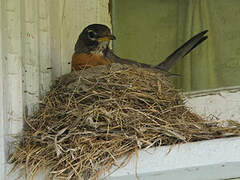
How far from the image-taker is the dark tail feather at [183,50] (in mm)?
3342

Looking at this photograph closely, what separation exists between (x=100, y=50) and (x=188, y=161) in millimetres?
1410

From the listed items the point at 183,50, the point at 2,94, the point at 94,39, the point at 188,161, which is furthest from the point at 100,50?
the point at 188,161

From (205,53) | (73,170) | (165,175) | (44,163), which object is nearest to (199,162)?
(165,175)

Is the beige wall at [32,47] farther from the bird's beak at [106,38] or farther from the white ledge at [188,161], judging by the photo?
the white ledge at [188,161]

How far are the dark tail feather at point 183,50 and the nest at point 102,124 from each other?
481 mm

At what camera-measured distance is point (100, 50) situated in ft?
11.3

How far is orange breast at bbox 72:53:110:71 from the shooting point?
3.18 m

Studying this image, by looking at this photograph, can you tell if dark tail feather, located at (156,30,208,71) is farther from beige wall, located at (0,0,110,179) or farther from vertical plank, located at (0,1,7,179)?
vertical plank, located at (0,1,7,179)

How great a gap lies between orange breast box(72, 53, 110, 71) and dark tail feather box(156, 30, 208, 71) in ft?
1.28

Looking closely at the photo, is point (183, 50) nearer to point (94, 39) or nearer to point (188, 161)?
point (94, 39)

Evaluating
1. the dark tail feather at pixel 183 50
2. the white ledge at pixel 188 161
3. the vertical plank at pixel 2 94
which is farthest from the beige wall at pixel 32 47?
the white ledge at pixel 188 161

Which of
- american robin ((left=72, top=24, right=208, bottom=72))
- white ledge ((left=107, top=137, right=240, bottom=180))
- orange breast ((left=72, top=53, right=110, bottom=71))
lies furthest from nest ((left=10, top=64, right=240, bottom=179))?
american robin ((left=72, top=24, right=208, bottom=72))

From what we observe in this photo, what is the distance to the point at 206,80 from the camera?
330 cm

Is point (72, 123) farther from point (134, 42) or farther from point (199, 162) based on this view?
point (134, 42)
